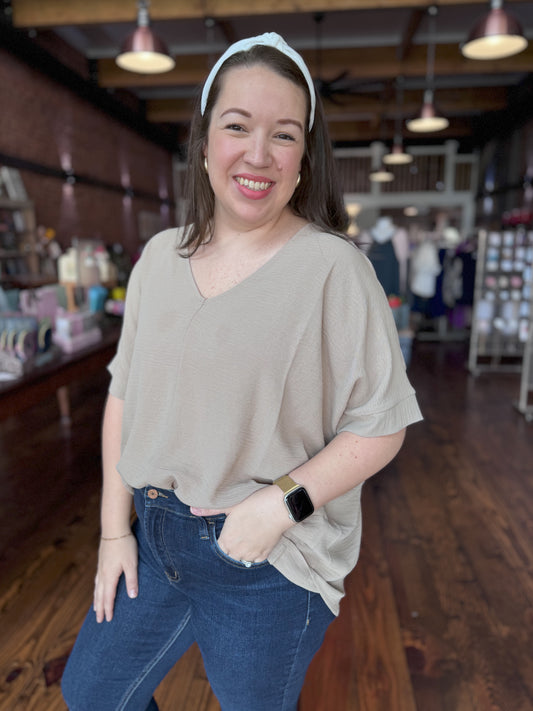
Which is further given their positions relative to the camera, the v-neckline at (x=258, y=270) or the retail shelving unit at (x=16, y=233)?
the retail shelving unit at (x=16, y=233)

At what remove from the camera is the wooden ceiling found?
557 centimetres

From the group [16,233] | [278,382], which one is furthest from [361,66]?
[278,382]

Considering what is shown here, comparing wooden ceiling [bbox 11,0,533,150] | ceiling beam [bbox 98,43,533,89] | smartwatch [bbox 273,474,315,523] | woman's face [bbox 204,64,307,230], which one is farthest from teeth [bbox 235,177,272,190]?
ceiling beam [bbox 98,43,533,89]

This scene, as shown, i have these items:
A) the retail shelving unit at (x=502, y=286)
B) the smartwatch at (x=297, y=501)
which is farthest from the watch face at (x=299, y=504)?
the retail shelving unit at (x=502, y=286)

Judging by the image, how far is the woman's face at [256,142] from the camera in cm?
79

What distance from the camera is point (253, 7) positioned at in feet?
18.0

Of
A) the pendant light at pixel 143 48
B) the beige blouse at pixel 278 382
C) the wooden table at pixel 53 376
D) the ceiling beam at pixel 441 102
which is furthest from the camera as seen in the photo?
the ceiling beam at pixel 441 102

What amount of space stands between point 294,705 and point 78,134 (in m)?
8.06

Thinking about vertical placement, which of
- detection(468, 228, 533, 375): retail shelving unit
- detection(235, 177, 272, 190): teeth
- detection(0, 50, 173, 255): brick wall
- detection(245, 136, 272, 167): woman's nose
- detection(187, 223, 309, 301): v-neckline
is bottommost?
detection(468, 228, 533, 375): retail shelving unit

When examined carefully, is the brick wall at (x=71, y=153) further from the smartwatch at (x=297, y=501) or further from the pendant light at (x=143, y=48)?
the smartwatch at (x=297, y=501)

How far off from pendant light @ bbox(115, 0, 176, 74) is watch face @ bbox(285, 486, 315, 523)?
14.4ft

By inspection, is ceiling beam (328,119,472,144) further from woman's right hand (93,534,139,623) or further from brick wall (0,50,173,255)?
woman's right hand (93,534,139,623)

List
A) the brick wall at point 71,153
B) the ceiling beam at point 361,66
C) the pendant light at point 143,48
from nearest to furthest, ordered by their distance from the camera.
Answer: the pendant light at point 143,48 < the brick wall at point 71,153 < the ceiling beam at point 361,66

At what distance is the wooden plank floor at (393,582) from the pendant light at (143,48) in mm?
3076
